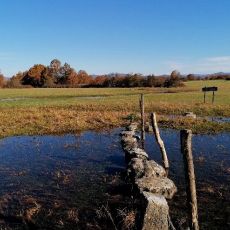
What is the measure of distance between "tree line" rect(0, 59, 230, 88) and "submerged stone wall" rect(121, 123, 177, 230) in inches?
4013

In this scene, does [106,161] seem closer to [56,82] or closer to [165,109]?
[165,109]

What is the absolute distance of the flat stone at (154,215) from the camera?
11.2 metres

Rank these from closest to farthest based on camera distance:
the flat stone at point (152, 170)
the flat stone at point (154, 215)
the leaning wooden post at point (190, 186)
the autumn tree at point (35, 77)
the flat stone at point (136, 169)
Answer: the leaning wooden post at point (190, 186)
the flat stone at point (154, 215)
the flat stone at point (152, 170)
the flat stone at point (136, 169)
the autumn tree at point (35, 77)

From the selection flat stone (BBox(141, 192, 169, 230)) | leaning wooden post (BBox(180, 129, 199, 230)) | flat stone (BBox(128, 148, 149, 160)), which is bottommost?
flat stone (BBox(128, 148, 149, 160))

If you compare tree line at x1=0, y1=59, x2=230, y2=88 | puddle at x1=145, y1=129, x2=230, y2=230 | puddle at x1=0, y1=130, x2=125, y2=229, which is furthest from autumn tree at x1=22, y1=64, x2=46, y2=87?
puddle at x1=145, y1=129, x2=230, y2=230

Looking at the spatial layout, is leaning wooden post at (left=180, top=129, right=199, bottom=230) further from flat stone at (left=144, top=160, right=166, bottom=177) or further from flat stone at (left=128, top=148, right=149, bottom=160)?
flat stone at (left=128, top=148, right=149, bottom=160)

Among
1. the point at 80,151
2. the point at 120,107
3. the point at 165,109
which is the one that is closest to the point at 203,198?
the point at 80,151

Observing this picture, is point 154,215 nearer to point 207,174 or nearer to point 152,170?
point 152,170

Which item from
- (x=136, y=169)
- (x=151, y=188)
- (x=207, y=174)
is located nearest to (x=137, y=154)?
(x=136, y=169)

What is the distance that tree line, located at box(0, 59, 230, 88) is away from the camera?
12594 cm

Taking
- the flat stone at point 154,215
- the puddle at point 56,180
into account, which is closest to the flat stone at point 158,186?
the puddle at point 56,180

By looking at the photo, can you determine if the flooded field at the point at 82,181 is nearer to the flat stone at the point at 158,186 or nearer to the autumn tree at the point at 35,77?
the flat stone at the point at 158,186

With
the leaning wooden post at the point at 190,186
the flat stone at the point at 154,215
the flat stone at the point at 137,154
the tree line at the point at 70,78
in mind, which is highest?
the leaning wooden post at the point at 190,186

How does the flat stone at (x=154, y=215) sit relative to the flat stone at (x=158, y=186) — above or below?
above
